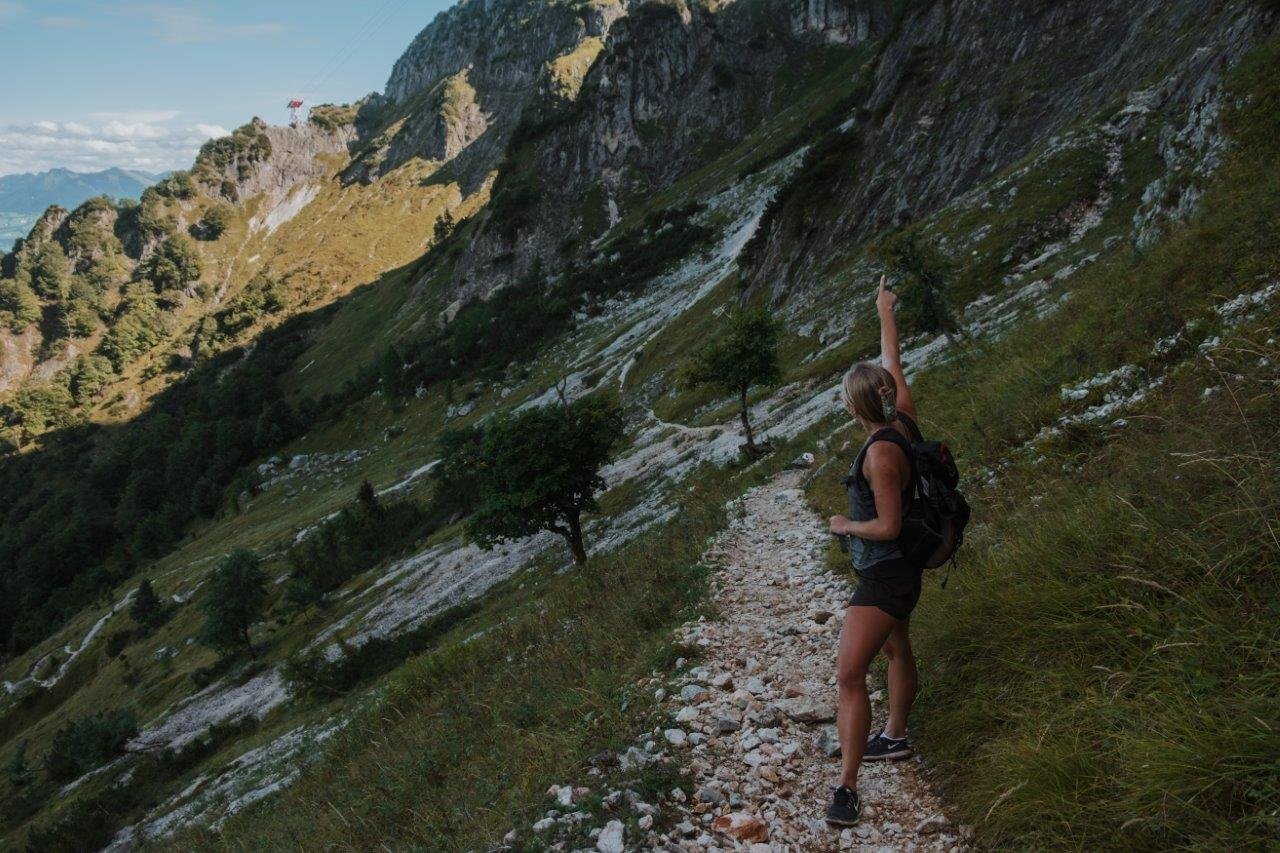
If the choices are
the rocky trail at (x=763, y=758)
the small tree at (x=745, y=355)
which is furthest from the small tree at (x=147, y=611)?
the rocky trail at (x=763, y=758)

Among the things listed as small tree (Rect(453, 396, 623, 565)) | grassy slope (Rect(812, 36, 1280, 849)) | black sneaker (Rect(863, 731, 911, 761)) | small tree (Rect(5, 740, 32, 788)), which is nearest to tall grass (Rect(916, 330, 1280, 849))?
grassy slope (Rect(812, 36, 1280, 849))

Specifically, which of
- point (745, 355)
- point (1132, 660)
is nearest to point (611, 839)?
point (1132, 660)

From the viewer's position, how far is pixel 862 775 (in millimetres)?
5703

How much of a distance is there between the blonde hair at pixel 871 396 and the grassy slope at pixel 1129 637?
6.65 ft

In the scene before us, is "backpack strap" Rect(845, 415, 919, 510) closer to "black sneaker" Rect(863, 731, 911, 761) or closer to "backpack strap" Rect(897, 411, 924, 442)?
"backpack strap" Rect(897, 411, 924, 442)

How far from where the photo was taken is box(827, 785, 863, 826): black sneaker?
512cm

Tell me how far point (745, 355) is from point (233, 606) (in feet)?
194

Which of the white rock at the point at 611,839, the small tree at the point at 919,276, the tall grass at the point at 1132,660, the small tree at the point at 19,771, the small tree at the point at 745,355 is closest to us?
the tall grass at the point at 1132,660

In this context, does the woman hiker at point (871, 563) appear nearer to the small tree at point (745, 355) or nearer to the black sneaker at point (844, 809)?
the black sneaker at point (844, 809)

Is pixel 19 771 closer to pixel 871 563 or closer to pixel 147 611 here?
pixel 147 611

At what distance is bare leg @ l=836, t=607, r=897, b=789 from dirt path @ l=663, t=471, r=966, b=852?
434mm

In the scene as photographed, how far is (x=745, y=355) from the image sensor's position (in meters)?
36.9

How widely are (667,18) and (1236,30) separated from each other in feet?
616

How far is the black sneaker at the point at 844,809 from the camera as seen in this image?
16.8 ft
